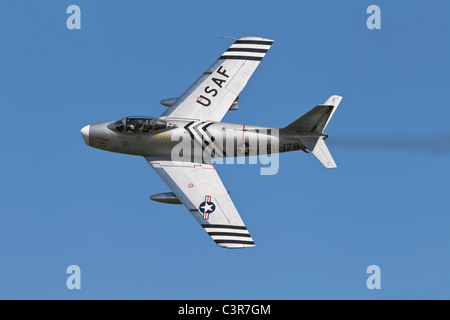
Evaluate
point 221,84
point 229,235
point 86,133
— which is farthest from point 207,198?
point 221,84

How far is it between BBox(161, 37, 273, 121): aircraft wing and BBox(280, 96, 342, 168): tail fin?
4221 millimetres

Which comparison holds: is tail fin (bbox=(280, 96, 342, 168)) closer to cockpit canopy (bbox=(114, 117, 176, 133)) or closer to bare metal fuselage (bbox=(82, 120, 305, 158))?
bare metal fuselage (bbox=(82, 120, 305, 158))

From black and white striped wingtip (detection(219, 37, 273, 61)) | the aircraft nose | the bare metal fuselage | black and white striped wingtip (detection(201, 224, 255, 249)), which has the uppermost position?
black and white striped wingtip (detection(219, 37, 273, 61))

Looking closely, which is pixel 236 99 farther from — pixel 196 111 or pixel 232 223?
pixel 232 223

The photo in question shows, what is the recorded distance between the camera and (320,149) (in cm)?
4369

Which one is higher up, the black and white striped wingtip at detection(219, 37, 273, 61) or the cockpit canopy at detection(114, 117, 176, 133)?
the black and white striped wingtip at detection(219, 37, 273, 61)

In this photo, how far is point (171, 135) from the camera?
43.9 meters

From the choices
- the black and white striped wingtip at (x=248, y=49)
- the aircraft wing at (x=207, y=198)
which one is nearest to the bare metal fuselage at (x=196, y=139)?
the aircraft wing at (x=207, y=198)

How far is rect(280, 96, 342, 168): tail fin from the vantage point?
43.5 m

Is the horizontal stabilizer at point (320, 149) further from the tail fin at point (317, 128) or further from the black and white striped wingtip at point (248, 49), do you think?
the black and white striped wingtip at point (248, 49)

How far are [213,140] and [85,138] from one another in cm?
662

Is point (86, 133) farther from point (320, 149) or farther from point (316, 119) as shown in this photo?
point (320, 149)

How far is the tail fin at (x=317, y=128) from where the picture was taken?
1713 inches

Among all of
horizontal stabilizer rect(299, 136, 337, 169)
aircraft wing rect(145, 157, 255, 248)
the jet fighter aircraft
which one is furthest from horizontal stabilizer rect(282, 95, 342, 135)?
aircraft wing rect(145, 157, 255, 248)
